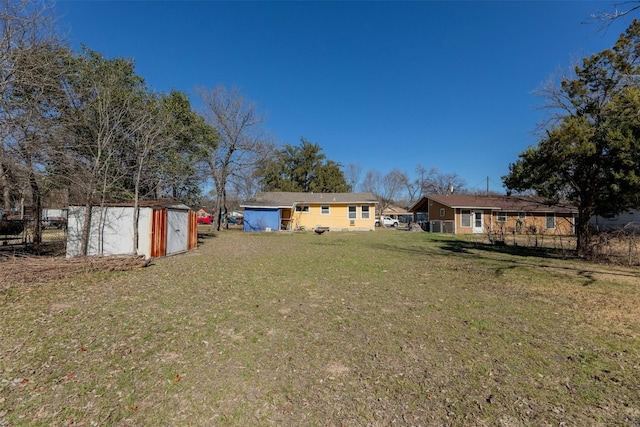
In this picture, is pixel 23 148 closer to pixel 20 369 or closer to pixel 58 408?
pixel 20 369

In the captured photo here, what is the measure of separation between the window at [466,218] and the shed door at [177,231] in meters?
22.3

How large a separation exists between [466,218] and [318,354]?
25928 millimetres

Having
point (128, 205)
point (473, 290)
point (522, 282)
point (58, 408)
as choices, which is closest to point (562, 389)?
point (473, 290)

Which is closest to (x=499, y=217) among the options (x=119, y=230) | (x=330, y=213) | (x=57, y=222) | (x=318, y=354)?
(x=330, y=213)

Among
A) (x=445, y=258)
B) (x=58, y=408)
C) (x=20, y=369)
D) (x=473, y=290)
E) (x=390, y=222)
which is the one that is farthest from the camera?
(x=390, y=222)

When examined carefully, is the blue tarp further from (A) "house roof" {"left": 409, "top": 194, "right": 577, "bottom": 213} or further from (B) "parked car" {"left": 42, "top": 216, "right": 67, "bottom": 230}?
(A) "house roof" {"left": 409, "top": 194, "right": 577, "bottom": 213}

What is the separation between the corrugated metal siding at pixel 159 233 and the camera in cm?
1112

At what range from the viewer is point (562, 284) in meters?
7.45

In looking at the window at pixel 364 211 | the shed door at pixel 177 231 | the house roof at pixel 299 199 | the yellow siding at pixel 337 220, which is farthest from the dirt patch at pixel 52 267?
the window at pixel 364 211

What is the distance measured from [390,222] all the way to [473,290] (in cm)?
3342

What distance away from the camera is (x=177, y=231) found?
12.7 metres

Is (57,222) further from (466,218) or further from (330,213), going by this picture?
(466,218)

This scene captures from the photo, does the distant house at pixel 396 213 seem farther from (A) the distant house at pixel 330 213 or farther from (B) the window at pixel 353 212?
(B) the window at pixel 353 212

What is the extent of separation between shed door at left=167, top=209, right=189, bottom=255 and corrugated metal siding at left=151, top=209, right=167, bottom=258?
290mm
